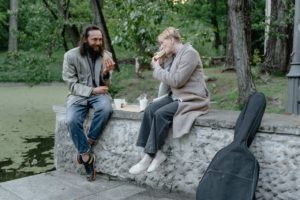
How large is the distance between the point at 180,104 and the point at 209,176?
0.64 m

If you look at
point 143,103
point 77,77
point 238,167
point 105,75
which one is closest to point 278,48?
point 105,75

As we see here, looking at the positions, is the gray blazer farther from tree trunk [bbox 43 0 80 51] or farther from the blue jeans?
tree trunk [bbox 43 0 80 51]

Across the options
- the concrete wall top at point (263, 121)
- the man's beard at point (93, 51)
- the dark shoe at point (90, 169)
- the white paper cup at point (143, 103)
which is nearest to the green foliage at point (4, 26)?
the man's beard at point (93, 51)

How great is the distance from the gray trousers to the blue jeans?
1.70 feet

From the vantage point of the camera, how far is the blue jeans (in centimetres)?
374

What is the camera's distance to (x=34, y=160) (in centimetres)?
554

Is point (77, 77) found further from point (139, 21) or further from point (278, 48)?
point (278, 48)

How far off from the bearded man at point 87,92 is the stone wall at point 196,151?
12 centimetres

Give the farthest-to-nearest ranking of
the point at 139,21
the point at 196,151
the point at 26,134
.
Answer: the point at 26,134 < the point at 139,21 < the point at 196,151

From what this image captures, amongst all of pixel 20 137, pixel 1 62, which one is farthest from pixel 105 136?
pixel 1 62

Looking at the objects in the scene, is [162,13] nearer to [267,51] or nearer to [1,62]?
[267,51]

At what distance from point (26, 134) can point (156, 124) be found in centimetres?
448

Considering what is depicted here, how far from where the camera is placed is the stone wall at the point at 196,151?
2.83m

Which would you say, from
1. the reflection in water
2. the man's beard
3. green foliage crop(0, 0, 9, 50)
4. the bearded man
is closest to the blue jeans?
the bearded man
